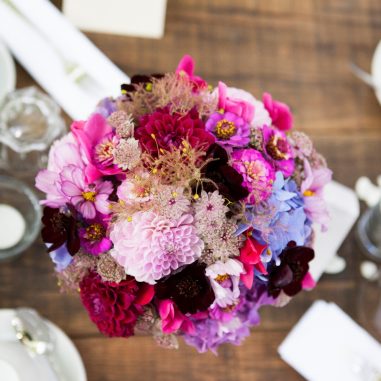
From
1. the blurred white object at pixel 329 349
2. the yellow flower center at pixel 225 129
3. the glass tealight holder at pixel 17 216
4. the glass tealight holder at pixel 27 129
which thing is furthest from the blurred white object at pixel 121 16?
the blurred white object at pixel 329 349

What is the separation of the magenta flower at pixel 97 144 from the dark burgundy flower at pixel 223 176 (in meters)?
0.08

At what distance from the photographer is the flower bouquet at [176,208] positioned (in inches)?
18.2

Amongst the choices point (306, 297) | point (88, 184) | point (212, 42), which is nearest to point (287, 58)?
point (212, 42)

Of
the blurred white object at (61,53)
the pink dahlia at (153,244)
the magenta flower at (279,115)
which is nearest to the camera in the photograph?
the pink dahlia at (153,244)

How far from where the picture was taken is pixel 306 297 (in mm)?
783

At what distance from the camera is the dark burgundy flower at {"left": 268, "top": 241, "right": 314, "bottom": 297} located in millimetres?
515

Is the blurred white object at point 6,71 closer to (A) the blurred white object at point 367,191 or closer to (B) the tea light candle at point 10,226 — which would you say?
(B) the tea light candle at point 10,226

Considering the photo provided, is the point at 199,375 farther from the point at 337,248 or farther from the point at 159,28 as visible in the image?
the point at 159,28

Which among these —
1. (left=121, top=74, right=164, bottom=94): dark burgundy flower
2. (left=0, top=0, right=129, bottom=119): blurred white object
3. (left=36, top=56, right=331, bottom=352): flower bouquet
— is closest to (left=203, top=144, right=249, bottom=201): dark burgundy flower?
(left=36, top=56, right=331, bottom=352): flower bouquet

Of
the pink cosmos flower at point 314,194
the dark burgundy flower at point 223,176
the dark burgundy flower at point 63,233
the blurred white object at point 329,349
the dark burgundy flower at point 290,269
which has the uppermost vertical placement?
the dark burgundy flower at point 223,176

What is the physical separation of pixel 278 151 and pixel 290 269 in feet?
0.35

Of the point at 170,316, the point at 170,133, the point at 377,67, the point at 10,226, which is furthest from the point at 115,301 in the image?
the point at 377,67

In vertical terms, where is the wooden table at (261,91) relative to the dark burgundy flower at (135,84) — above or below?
below

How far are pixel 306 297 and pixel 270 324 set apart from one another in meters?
0.06
